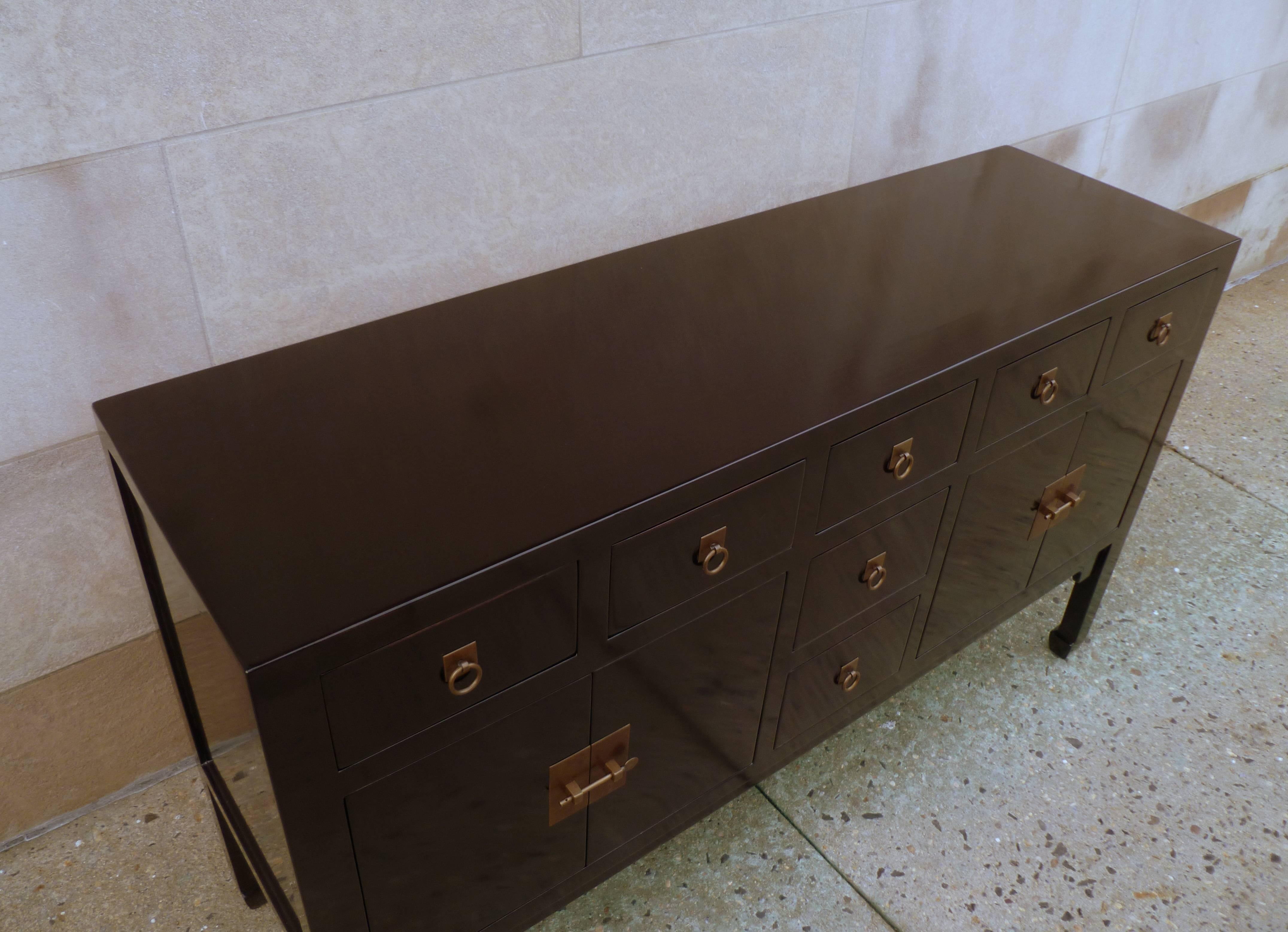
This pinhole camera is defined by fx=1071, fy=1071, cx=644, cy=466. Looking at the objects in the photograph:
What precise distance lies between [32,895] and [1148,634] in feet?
6.96

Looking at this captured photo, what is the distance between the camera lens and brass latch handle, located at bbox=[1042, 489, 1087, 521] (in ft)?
5.92

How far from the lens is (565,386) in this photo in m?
1.33

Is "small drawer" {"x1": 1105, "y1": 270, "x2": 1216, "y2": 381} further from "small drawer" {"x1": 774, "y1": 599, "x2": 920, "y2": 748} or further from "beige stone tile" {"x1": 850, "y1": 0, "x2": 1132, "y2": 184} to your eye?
"beige stone tile" {"x1": 850, "y1": 0, "x2": 1132, "y2": 184}

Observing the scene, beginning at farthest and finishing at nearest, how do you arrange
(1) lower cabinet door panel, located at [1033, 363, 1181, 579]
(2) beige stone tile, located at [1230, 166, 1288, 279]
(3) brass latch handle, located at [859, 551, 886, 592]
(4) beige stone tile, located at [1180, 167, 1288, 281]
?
(2) beige stone tile, located at [1230, 166, 1288, 279], (4) beige stone tile, located at [1180, 167, 1288, 281], (1) lower cabinet door panel, located at [1033, 363, 1181, 579], (3) brass latch handle, located at [859, 551, 886, 592]

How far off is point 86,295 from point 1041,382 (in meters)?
1.32

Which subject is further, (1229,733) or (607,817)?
(1229,733)

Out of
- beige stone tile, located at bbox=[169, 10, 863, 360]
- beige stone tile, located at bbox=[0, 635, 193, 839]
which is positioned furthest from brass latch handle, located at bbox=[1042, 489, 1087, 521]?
beige stone tile, located at bbox=[0, 635, 193, 839]

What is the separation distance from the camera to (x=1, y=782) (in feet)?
5.59

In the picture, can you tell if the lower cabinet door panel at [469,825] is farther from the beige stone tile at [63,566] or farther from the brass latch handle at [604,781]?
the beige stone tile at [63,566]

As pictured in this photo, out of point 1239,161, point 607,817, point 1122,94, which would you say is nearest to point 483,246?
point 607,817

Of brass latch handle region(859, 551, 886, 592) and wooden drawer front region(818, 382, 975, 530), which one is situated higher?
wooden drawer front region(818, 382, 975, 530)

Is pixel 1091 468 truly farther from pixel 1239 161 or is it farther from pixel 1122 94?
pixel 1239 161

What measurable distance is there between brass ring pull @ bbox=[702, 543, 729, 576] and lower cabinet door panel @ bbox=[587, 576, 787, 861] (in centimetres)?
7

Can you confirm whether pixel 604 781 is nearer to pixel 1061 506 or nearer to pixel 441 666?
pixel 441 666
